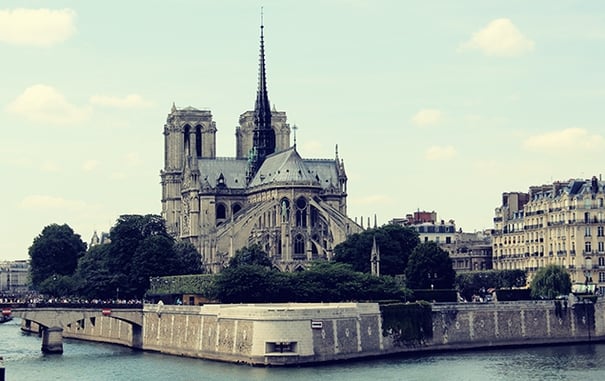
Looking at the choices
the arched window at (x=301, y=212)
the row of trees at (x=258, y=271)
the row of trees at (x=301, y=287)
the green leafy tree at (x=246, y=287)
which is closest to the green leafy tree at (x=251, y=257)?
the row of trees at (x=258, y=271)

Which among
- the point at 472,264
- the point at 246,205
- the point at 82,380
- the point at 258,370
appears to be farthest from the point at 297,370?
the point at 246,205

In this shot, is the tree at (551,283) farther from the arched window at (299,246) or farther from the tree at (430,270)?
the arched window at (299,246)

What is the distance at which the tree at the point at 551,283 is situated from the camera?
115 meters

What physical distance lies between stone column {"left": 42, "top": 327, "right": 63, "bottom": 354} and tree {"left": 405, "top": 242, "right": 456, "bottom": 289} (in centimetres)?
2859

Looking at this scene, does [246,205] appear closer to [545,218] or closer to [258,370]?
[545,218]

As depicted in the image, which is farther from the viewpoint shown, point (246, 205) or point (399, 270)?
point (246, 205)

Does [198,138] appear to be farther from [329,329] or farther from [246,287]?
[329,329]

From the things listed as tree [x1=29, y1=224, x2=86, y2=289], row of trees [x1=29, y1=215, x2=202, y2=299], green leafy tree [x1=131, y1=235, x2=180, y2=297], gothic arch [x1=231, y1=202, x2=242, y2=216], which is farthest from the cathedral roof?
green leafy tree [x1=131, y1=235, x2=180, y2=297]

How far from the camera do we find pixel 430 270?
114500mm

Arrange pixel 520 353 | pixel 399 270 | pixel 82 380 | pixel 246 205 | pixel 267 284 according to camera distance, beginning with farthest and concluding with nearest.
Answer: pixel 246 205 < pixel 399 270 < pixel 267 284 < pixel 520 353 < pixel 82 380

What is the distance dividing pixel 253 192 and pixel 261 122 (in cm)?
1119

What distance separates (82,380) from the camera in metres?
82.8

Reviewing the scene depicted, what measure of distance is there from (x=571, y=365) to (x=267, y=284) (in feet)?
87.6

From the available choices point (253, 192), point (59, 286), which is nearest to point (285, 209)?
point (253, 192)
